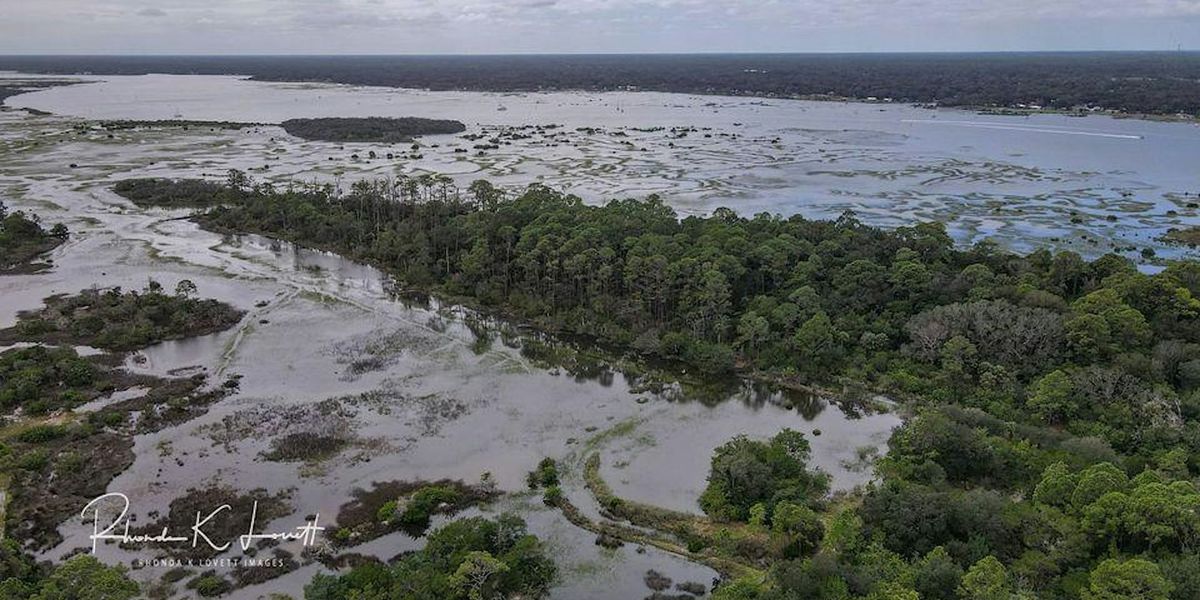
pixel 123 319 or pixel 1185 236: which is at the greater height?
pixel 1185 236

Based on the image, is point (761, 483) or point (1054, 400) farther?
point (1054, 400)

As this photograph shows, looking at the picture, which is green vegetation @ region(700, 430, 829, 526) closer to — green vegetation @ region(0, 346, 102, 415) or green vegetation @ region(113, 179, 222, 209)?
green vegetation @ region(0, 346, 102, 415)

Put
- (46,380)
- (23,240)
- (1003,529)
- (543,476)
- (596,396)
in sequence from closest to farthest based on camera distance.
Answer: (1003,529) < (543,476) < (46,380) < (596,396) < (23,240)

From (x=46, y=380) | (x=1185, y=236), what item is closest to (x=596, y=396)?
(x=46, y=380)

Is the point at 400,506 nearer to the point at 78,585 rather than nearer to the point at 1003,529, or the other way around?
the point at 78,585

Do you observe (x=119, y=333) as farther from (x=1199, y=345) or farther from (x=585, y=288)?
(x=1199, y=345)

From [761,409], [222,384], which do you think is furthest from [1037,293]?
[222,384]

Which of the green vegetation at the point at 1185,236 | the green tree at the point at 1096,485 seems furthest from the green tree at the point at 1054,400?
the green vegetation at the point at 1185,236
